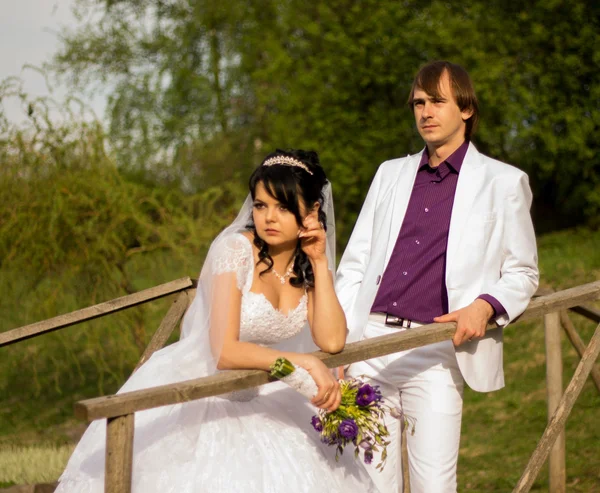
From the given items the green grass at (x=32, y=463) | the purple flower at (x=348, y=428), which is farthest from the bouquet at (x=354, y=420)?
the green grass at (x=32, y=463)

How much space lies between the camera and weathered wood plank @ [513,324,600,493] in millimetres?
3787

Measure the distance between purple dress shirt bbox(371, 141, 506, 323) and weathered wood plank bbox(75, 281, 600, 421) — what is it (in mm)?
337

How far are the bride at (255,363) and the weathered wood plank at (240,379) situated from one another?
0.12m

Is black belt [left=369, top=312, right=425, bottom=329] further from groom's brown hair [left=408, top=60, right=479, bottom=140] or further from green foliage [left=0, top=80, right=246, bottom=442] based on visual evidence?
green foliage [left=0, top=80, right=246, bottom=442]

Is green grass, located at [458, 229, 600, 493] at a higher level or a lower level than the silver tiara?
lower

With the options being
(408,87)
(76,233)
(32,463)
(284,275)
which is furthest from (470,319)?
(408,87)

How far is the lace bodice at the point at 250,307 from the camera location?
3.33m

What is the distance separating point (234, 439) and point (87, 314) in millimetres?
1063

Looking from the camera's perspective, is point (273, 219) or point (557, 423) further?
point (557, 423)

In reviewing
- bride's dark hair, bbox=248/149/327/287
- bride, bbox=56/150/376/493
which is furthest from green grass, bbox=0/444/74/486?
bride's dark hair, bbox=248/149/327/287

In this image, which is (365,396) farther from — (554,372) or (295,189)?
(554,372)

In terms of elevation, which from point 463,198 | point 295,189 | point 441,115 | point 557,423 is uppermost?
point 441,115

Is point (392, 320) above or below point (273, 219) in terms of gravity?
below

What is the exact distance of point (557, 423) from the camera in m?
3.92
